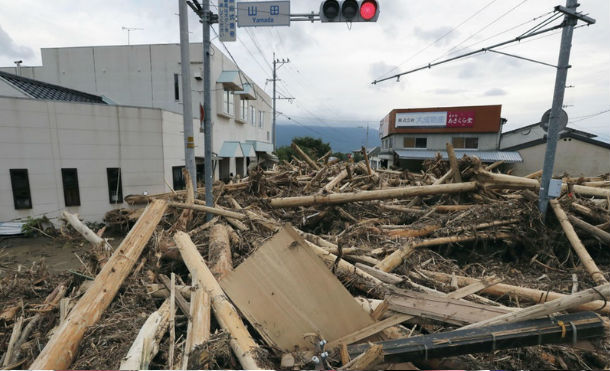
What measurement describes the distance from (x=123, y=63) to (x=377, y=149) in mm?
30455

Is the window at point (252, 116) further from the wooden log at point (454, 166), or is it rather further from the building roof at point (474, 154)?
the wooden log at point (454, 166)

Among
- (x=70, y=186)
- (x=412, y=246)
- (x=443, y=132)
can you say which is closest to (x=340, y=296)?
(x=412, y=246)

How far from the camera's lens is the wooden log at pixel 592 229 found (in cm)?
439

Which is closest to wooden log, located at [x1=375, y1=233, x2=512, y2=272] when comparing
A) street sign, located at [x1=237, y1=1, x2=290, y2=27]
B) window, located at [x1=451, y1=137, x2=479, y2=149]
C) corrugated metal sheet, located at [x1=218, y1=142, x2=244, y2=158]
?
street sign, located at [x1=237, y1=1, x2=290, y2=27]

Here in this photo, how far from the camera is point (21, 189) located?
32.9 ft

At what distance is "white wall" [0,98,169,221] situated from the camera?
9.68 m

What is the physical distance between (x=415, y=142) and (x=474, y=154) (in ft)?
23.4

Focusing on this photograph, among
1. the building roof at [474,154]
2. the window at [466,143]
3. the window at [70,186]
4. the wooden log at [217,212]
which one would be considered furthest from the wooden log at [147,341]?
the window at [466,143]

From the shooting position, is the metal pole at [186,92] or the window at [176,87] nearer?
the metal pole at [186,92]

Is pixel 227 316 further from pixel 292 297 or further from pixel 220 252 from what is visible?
pixel 220 252

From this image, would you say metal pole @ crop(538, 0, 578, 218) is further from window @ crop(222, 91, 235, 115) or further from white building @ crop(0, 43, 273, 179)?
window @ crop(222, 91, 235, 115)

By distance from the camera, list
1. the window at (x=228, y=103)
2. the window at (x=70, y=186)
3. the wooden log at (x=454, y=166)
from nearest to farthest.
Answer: the wooden log at (x=454, y=166) < the window at (x=70, y=186) < the window at (x=228, y=103)

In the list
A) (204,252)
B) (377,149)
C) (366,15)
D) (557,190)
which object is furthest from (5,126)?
(377,149)

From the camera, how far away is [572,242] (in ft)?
13.9
